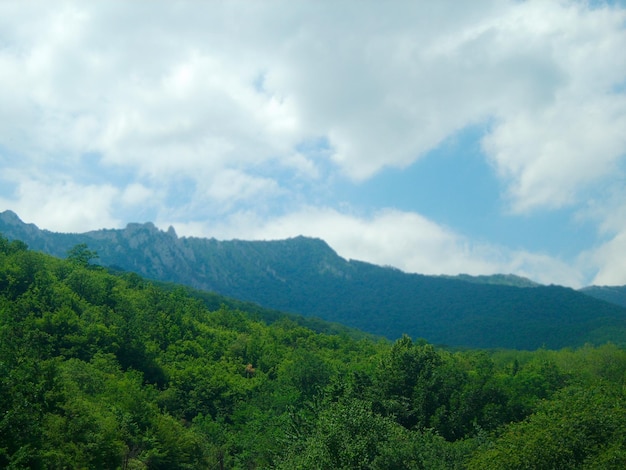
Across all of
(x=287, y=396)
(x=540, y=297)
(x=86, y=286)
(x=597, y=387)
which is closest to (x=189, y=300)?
(x=86, y=286)

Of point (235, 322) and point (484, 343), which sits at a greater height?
point (484, 343)

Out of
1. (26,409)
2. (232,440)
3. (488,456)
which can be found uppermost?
(488,456)

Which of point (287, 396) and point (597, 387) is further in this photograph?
point (287, 396)

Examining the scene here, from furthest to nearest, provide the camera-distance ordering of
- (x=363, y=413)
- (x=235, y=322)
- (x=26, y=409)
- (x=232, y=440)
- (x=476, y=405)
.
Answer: (x=235, y=322)
(x=232, y=440)
(x=476, y=405)
(x=363, y=413)
(x=26, y=409)

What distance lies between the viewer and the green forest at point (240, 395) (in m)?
30.9

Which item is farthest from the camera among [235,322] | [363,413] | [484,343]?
[484,343]

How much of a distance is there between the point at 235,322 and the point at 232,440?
44.2 m

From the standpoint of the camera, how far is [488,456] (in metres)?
30.8

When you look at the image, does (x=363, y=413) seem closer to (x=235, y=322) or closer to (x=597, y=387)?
(x=597, y=387)

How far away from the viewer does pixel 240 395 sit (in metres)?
70.5

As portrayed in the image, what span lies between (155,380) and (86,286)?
18.8 m

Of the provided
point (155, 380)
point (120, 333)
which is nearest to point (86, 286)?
point (120, 333)

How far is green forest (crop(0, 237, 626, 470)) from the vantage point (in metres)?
30.9

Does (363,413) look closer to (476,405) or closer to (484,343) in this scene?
(476,405)
